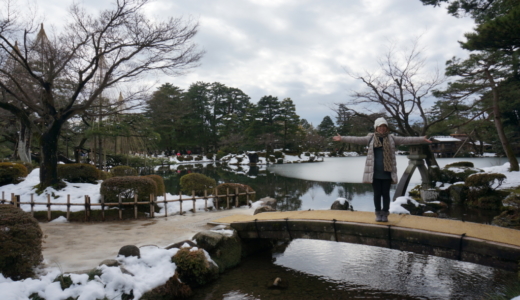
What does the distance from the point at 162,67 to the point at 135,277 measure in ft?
25.6

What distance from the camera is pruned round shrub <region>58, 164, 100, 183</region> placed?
10680 mm

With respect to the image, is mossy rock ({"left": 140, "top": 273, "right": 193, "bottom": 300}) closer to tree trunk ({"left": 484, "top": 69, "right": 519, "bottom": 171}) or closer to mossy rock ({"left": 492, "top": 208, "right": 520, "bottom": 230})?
mossy rock ({"left": 492, "top": 208, "right": 520, "bottom": 230})

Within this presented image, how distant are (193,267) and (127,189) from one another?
4.56 m

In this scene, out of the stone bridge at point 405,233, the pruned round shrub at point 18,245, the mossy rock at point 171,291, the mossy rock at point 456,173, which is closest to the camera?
the pruned round shrub at point 18,245

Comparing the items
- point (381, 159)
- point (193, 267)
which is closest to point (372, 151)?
point (381, 159)

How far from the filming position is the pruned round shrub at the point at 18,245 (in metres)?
3.88

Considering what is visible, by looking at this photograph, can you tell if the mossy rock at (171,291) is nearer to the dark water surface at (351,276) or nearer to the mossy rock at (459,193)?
the dark water surface at (351,276)

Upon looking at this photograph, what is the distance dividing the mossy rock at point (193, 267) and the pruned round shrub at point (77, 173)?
296 inches

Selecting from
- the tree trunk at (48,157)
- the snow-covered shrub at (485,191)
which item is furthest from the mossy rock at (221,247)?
the snow-covered shrub at (485,191)

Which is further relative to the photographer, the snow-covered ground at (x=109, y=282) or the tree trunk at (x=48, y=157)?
the tree trunk at (x=48, y=157)

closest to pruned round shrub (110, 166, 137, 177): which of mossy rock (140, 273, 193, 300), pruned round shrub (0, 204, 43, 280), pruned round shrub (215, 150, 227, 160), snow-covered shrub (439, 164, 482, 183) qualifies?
pruned round shrub (0, 204, 43, 280)

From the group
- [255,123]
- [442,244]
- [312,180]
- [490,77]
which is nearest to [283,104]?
[255,123]

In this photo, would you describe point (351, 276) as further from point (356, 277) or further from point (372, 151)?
point (372, 151)

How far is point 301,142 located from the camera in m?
44.4
